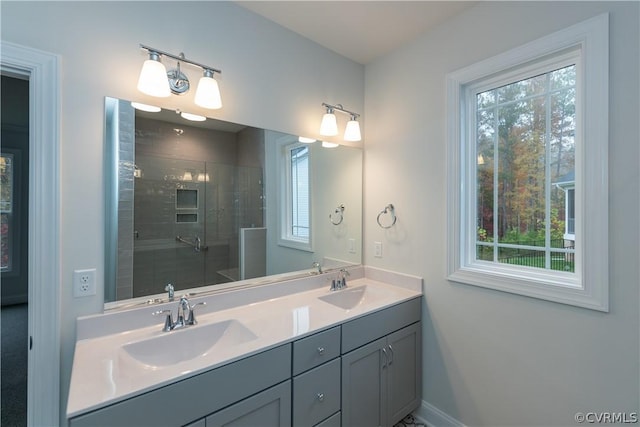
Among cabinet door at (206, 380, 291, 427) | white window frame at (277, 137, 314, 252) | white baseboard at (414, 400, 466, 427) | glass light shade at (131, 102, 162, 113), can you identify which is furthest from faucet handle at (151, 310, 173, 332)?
white baseboard at (414, 400, 466, 427)

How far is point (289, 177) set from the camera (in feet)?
6.49

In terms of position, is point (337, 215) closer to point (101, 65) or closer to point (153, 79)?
point (153, 79)

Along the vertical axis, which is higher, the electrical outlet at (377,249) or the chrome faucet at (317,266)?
the electrical outlet at (377,249)

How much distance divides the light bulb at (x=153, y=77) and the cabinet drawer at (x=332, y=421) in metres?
1.75

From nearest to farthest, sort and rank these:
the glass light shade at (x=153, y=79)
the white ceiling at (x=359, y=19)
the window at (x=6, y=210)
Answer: the glass light shade at (x=153, y=79), the white ceiling at (x=359, y=19), the window at (x=6, y=210)

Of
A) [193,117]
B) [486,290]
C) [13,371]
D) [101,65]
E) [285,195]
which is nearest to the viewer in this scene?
[101,65]

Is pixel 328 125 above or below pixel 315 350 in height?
above

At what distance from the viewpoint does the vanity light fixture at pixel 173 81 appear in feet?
4.38

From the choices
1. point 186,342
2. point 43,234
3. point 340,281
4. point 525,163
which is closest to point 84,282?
point 43,234

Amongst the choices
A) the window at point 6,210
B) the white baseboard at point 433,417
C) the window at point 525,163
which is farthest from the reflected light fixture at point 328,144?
the window at point 6,210

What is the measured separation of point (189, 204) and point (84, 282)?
1.85 ft

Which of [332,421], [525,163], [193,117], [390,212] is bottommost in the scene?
[332,421]

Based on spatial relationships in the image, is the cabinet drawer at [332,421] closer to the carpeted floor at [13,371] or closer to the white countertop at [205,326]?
the white countertop at [205,326]

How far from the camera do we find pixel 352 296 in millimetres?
2062
